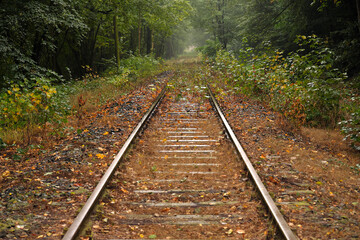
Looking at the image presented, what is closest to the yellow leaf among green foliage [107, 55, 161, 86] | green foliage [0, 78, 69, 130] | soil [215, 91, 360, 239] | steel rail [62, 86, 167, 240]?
steel rail [62, 86, 167, 240]

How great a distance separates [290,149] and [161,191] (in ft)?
10.3

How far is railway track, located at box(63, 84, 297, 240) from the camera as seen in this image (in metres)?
3.25

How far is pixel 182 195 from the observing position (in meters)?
4.14

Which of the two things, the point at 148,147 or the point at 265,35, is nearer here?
the point at 148,147

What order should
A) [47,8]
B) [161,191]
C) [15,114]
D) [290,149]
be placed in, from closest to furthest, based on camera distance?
1. [161,191]
2. [290,149]
3. [15,114]
4. [47,8]

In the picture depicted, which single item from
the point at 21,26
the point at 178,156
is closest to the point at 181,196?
the point at 178,156

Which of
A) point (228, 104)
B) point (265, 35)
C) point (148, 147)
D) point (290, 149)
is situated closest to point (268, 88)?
point (228, 104)

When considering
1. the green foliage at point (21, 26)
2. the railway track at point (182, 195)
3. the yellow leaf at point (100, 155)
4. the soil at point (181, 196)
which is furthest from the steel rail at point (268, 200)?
the green foliage at point (21, 26)

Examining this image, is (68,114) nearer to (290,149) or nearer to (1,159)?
(1,159)

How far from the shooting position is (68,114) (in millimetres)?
8359

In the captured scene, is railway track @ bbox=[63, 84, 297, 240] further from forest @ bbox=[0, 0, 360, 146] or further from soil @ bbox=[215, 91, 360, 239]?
forest @ bbox=[0, 0, 360, 146]

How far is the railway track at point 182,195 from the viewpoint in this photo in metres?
3.25

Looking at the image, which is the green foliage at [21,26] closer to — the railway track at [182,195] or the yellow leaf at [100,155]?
the yellow leaf at [100,155]

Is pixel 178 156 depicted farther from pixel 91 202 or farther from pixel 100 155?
→ pixel 91 202
